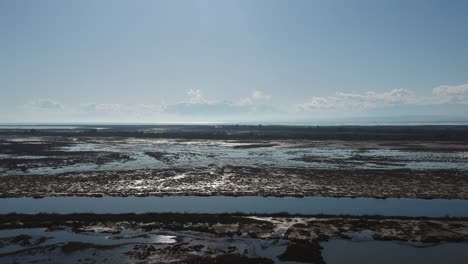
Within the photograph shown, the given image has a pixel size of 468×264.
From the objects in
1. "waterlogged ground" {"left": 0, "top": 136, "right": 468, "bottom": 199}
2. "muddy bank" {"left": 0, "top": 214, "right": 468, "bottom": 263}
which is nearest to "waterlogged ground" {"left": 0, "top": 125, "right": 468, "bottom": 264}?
"muddy bank" {"left": 0, "top": 214, "right": 468, "bottom": 263}

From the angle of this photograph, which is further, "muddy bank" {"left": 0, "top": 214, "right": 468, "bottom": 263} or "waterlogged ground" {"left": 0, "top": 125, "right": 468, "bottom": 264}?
"waterlogged ground" {"left": 0, "top": 125, "right": 468, "bottom": 264}

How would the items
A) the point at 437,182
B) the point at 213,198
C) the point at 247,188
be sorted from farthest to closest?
the point at 437,182, the point at 247,188, the point at 213,198

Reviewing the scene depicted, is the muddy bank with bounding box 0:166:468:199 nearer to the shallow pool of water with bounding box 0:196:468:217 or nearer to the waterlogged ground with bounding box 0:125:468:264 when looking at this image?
the waterlogged ground with bounding box 0:125:468:264

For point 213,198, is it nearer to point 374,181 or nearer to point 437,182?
point 374,181

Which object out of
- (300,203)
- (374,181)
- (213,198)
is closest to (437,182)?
(374,181)

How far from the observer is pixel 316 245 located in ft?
61.7

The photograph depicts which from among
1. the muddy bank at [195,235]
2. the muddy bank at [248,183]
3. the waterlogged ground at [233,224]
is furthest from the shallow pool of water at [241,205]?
the muddy bank at [195,235]

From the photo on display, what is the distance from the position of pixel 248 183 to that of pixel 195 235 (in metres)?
15.3

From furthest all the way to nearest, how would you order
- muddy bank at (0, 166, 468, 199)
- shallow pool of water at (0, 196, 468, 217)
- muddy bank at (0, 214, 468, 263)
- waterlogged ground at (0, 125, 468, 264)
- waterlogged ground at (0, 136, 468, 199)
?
waterlogged ground at (0, 136, 468, 199), muddy bank at (0, 166, 468, 199), shallow pool of water at (0, 196, 468, 217), waterlogged ground at (0, 125, 468, 264), muddy bank at (0, 214, 468, 263)

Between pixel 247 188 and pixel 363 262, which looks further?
pixel 247 188

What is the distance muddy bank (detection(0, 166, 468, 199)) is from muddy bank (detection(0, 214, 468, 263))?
7839mm

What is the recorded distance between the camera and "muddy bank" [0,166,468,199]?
31375 millimetres

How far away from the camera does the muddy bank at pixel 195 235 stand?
1772cm

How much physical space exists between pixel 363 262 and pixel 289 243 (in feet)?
11.6
